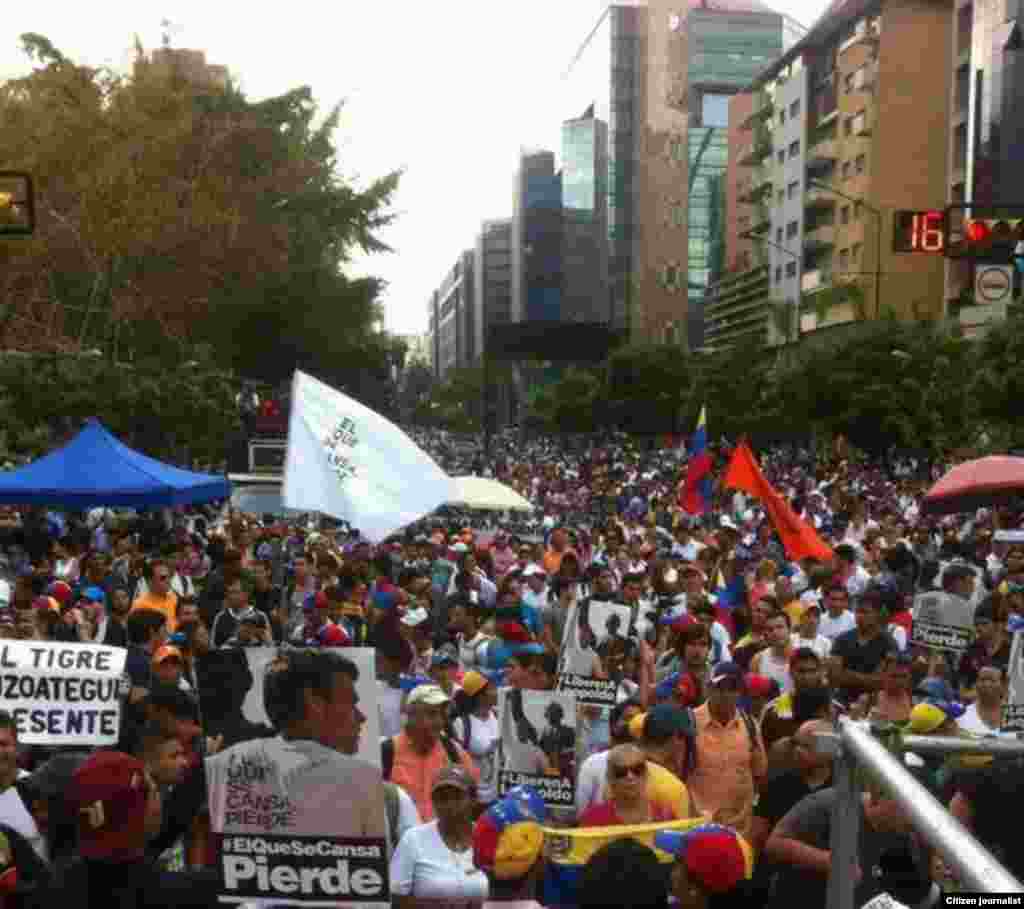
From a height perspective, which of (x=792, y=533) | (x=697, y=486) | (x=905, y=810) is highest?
(x=697, y=486)

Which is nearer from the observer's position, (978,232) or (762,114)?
(978,232)

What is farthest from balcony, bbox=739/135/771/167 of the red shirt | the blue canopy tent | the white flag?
the red shirt

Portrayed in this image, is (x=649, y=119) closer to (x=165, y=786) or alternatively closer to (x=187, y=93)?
(x=187, y=93)

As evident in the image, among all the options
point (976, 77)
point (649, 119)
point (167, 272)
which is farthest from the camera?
point (649, 119)

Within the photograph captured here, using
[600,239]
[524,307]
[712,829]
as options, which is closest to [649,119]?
[600,239]

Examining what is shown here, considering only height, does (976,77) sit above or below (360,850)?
above

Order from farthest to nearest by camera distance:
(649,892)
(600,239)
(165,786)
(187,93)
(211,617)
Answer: (600,239)
(187,93)
(211,617)
(165,786)
(649,892)

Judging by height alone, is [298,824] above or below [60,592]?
above

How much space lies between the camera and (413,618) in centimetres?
923

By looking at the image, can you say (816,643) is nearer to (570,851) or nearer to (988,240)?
(570,851)

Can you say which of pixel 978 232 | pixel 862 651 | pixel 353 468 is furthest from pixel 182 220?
pixel 862 651

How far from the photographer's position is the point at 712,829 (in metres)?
3.75

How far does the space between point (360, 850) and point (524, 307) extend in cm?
14256

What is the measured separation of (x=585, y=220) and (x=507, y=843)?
450 feet
